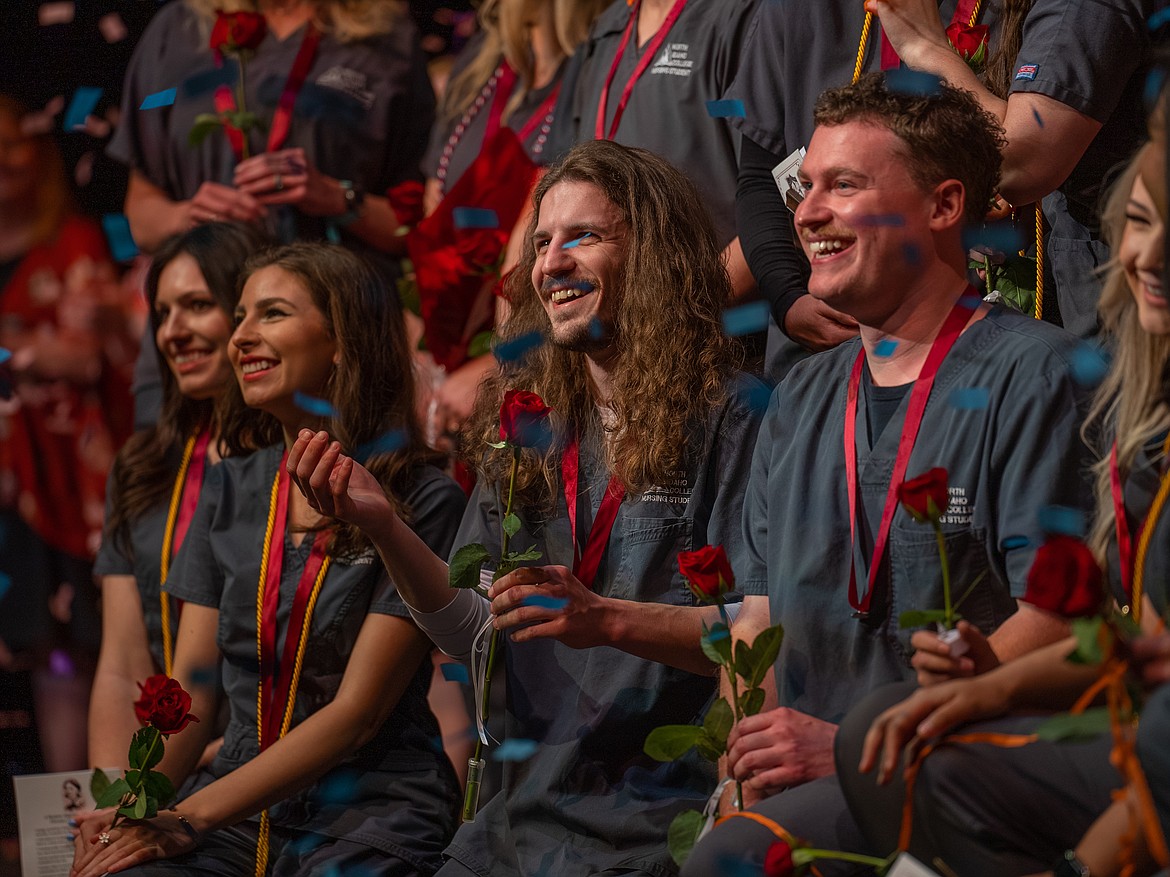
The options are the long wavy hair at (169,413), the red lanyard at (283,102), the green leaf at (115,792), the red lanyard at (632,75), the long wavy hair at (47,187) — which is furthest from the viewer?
the long wavy hair at (47,187)

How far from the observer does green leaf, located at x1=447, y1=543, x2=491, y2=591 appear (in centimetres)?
240

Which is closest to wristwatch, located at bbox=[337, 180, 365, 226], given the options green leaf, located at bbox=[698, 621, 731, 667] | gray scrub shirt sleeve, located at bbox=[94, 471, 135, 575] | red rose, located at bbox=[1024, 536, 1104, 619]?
gray scrub shirt sleeve, located at bbox=[94, 471, 135, 575]

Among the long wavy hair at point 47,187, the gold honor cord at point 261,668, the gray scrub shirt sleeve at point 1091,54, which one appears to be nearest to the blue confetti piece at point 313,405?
the gold honor cord at point 261,668

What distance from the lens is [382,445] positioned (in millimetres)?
2990

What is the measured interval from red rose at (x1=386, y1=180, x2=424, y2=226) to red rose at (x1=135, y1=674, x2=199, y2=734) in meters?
1.36

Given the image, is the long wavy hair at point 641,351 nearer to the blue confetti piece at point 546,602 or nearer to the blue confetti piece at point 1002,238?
the blue confetti piece at point 546,602

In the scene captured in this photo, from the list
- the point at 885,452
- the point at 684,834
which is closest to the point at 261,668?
the point at 684,834

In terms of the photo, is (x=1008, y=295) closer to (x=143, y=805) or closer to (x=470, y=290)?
(x=470, y=290)

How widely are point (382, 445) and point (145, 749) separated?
73cm

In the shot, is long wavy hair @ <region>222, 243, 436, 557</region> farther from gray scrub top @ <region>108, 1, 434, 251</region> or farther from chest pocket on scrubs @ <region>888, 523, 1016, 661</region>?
chest pocket on scrubs @ <region>888, 523, 1016, 661</region>

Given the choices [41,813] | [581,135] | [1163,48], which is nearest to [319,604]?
[41,813]

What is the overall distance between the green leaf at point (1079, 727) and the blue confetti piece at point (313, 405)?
1740mm

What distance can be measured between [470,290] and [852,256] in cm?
138

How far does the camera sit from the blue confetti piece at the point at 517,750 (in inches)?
99.0
